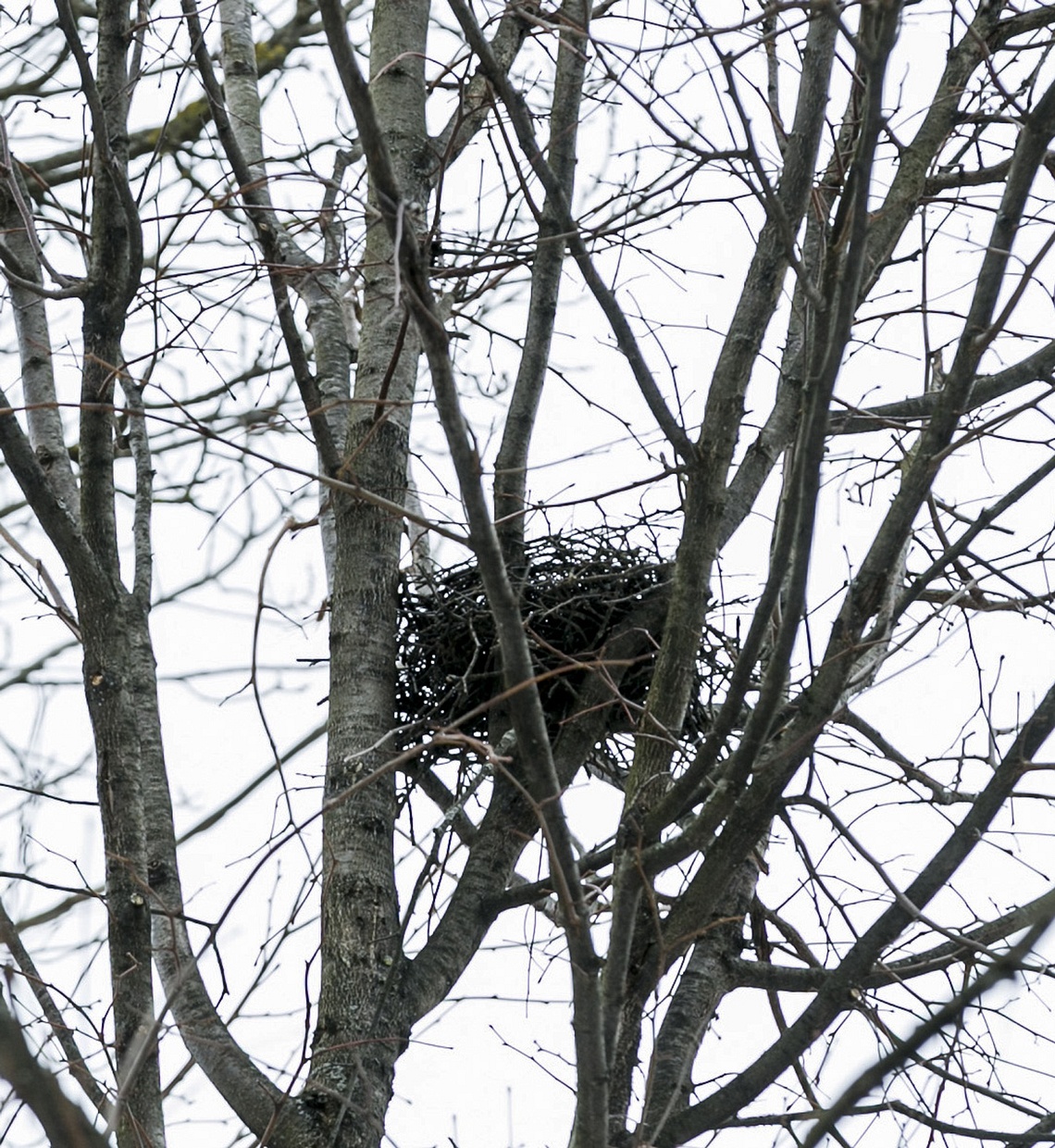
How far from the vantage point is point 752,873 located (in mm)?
3098

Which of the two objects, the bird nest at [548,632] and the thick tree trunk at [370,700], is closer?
the thick tree trunk at [370,700]

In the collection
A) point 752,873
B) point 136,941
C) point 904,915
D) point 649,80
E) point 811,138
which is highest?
point 649,80

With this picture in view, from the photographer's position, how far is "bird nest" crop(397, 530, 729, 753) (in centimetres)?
314

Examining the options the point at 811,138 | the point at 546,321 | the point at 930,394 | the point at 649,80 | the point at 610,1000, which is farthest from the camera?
the point at 546,321

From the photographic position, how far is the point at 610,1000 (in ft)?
6.42

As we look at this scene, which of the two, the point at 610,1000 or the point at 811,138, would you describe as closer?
the point at 610,1000

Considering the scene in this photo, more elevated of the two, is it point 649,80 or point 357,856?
point 649,80

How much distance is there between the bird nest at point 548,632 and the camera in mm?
3137

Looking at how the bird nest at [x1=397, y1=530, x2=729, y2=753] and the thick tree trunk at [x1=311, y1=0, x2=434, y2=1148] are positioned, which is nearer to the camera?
the thick tree trunk at [x1=311, y1=0, x2=434, y2=1148]

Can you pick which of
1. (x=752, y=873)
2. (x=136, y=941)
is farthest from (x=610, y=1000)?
(x=752, y=873)

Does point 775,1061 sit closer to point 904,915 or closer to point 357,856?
point 904,915

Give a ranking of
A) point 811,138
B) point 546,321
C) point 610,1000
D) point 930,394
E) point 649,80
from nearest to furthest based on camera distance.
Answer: point 610,1000 < point 811,138 < point 649,80 < point 930,394 < point 546,321

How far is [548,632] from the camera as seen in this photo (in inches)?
129

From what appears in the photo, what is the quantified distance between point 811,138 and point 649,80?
43 cm
